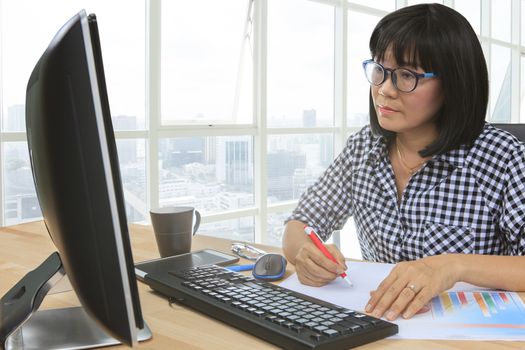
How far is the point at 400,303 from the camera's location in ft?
2.88

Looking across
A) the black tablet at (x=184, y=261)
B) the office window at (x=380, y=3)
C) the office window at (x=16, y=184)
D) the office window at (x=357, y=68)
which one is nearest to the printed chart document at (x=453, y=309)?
the black tablet at (x=184, y=261)

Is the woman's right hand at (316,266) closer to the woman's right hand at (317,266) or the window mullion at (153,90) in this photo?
the woman's right hand at (317,266)

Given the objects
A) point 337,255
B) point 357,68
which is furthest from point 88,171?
point 357,68

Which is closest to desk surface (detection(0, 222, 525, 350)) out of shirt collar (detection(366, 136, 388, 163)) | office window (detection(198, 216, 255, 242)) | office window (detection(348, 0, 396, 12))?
shirt collar (detection(366, 136, 388, 163))

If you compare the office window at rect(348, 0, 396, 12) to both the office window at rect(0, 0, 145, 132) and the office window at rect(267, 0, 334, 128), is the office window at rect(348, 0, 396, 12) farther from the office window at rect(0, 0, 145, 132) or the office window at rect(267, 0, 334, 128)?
the office window at rect(0, 0, 145, 132)

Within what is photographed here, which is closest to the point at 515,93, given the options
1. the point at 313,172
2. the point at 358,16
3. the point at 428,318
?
the point at 358,16

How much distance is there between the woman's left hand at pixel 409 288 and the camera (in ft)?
2.88

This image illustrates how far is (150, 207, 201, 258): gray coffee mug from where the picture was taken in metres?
1.24

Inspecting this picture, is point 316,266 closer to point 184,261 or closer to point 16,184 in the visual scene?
point 184,261

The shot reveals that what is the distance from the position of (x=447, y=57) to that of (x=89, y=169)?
1.03 meters

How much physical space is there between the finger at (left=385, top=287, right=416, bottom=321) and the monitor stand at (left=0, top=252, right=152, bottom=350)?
1.19 ft

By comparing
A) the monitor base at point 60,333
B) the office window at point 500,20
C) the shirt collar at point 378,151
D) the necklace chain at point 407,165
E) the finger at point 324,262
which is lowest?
the monitor base at point 60,333

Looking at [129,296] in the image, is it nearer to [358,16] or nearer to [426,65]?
[426,65]

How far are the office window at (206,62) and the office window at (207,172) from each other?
149mm
